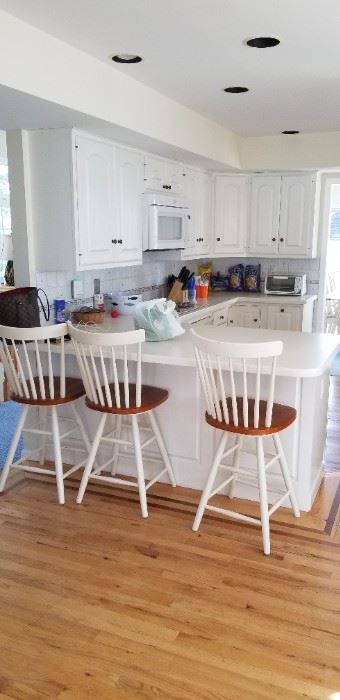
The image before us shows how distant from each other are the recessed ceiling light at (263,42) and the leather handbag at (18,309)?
1854 mm

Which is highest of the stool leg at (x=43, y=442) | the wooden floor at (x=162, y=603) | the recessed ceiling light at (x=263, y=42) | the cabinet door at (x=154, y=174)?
the recessed ceiling light at (x=263, y=42)

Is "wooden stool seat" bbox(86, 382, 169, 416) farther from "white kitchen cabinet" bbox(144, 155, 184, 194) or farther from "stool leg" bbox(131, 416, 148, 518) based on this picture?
"white kitchen cabinet" bbox(144, 155, 184, 194)

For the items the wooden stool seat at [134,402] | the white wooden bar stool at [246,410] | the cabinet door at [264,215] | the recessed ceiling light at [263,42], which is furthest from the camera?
the cabinet door at [264,215]

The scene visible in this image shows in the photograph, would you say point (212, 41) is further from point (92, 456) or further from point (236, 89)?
point (92, 456)

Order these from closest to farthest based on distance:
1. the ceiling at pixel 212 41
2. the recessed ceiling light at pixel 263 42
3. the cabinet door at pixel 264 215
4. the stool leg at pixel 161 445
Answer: the ceiling at pixel 212 41
the recessed ceiling light at pixel 263 42
the stool leg at pixel 161 445
the cabinet door at pixel 264 215

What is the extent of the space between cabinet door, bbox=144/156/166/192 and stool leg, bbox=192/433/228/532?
2307mm

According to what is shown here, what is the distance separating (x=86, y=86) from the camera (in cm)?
293

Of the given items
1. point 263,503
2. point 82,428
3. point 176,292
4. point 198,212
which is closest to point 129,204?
point 176,292

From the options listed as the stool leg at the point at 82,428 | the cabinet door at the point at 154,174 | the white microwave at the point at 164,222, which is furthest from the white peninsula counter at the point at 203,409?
the cabinet door at the point at 154,174

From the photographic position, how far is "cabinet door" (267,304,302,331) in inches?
220

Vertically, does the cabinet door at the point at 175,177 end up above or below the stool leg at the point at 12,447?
above

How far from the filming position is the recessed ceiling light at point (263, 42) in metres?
2.67

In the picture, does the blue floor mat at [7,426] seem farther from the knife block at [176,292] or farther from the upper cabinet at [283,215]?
the upper cabinet at [283,215]

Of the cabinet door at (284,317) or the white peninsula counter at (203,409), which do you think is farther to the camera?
the cabinet door at (284,317)
